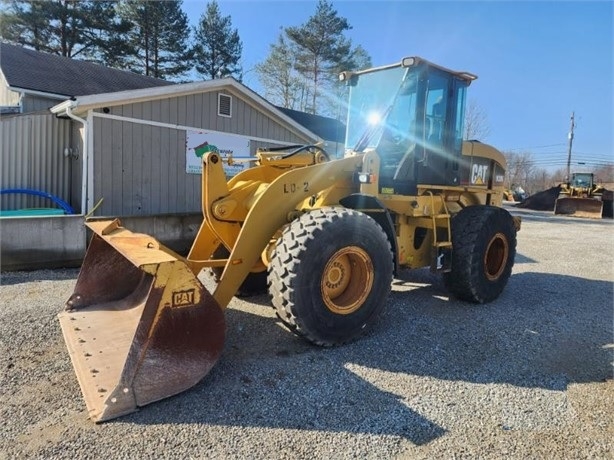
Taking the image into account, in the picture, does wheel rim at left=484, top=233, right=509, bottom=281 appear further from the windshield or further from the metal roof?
the metal roof

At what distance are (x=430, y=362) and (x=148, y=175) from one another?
8.06 meters

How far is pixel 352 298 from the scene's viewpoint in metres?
4.07

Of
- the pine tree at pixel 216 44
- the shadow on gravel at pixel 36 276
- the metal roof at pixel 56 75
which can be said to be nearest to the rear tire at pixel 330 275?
the shadow on gravel at pixel 36 276

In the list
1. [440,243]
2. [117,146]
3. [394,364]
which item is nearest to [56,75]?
[117,146]

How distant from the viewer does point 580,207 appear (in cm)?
2489

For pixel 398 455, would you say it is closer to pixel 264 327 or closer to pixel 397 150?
pixel 264 327

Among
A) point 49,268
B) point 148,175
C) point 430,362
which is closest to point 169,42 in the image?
point 148,175

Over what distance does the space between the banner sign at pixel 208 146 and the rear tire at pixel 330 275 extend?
6.76 m

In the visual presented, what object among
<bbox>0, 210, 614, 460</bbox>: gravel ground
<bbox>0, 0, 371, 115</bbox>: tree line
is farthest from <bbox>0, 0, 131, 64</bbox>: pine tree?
<bbox>0, 210, 614, 460</bbox>: gravel ground

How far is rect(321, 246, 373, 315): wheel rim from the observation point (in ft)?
13.0

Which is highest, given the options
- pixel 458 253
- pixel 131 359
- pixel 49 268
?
pixel 458 253

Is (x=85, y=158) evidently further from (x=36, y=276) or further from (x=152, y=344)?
(x=152, y=344)

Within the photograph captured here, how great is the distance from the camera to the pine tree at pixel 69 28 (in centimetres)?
2228

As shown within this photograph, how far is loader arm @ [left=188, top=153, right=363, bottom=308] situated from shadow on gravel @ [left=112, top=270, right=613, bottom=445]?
0.70m
